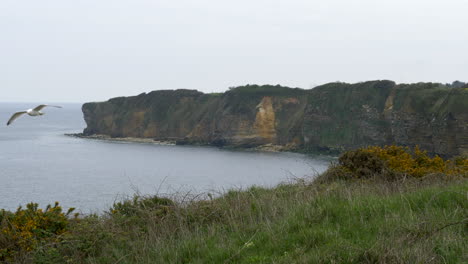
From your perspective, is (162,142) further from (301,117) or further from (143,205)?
(143,205)

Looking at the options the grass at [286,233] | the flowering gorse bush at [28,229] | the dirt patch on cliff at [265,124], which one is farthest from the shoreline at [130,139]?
the grass at [286,233]

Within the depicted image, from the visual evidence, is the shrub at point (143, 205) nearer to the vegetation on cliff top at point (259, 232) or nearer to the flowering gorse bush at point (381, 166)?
the vegetation on cliff top at point (259, 232)

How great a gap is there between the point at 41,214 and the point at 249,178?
158 feet

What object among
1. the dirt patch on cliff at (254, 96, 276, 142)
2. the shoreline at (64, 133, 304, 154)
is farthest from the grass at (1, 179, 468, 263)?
the dirt patch on cliff at (254, 96, 276, 142)

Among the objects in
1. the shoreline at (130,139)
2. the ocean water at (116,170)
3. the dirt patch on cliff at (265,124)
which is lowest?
the ocean water at (116,170)

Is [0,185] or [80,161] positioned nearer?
[0,185]

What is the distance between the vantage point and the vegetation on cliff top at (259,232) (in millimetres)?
5926

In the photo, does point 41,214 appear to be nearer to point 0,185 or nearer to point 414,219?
point 414,219

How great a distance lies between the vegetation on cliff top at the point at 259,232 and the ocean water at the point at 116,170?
21560mm

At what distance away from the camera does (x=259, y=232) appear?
7.17 metres

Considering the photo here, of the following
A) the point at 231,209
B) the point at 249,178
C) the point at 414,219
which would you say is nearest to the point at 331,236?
the point at 414,219

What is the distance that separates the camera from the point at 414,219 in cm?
691

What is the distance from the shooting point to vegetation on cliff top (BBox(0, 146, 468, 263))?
5926 millimetres

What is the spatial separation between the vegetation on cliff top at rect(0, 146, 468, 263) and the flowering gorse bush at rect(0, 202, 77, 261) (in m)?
0.02
